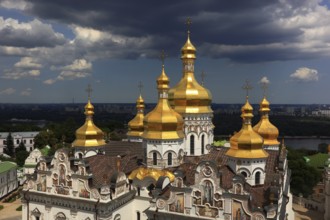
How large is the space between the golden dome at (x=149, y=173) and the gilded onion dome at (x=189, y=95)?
5.47 m

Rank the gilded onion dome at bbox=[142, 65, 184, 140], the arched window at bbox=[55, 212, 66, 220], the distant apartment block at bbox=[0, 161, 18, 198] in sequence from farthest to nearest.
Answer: the distant apartment block at bbox=[0, 161, 18, 198] < the gilded onion dome at bbox=[142, 65, 184, 140] < the arched window at bbox=[55, 212, 66, 220]

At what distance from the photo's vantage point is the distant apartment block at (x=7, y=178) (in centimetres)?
3503

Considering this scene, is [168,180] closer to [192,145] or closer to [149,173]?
[149,173]

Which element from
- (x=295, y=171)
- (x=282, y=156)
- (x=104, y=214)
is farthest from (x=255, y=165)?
(x=295, y=171)

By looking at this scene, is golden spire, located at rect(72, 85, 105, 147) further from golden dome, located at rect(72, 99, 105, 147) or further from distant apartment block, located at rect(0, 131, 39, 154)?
distant apartment block, located at rect(0, 131, 39, 154)

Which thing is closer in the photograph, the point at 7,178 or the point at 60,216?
the point at 60,216

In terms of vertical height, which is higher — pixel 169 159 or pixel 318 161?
pixel 169 159

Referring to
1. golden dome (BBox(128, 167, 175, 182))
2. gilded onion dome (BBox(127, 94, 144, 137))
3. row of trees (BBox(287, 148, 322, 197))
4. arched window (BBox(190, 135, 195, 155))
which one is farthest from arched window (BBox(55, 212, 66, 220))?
row of trees (BBox(287, 148, 322, 197))

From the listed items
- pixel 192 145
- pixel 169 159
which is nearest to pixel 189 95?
pixel 192 145

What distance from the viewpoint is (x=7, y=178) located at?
119ft

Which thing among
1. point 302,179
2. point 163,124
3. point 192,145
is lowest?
point 302,179

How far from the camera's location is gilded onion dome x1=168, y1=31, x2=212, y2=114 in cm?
2362

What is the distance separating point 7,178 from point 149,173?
23.7 m

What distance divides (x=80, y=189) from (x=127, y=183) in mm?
2585
